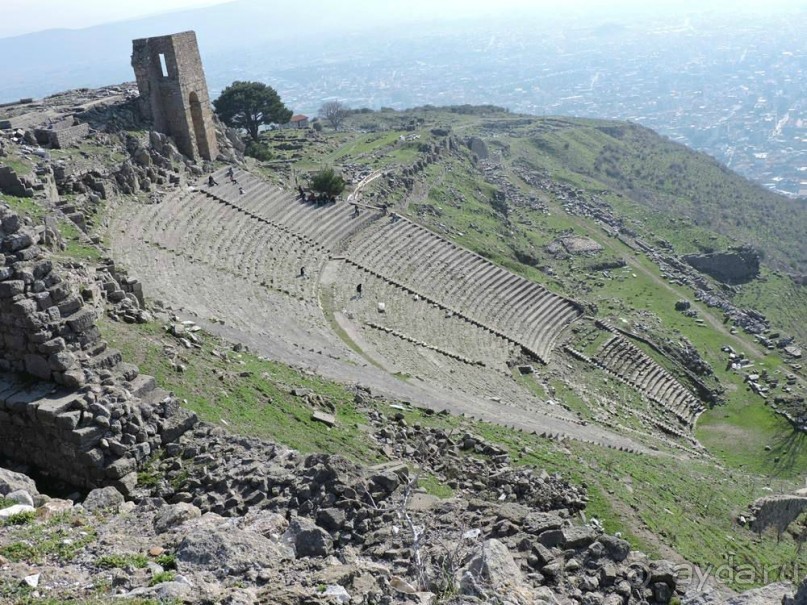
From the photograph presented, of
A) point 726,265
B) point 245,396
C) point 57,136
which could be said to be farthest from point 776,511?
point 726,265

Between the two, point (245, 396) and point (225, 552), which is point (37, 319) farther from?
point (225, 552)

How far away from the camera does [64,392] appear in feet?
39.6

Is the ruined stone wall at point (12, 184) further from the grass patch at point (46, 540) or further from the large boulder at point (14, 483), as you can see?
the grass patch at point (46, 540)

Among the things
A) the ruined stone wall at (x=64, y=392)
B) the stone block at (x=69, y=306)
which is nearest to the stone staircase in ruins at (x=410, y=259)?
the stone block at (x=69, y=306)

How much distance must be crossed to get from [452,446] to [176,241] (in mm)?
16060

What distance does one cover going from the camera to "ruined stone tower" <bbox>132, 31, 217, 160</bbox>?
35188 mm

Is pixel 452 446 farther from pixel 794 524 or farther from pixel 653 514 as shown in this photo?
pixel 794 524

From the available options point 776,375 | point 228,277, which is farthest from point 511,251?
point 228,277

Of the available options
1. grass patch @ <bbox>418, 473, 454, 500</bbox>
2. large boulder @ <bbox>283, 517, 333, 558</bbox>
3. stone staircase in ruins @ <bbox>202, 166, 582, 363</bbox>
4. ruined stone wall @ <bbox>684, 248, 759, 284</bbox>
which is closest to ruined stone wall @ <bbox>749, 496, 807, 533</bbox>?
grass patch @ <bbox>418, 473, 454, 500</bbox>

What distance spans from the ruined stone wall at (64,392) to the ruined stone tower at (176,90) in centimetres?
2464

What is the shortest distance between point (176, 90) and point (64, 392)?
27.0m

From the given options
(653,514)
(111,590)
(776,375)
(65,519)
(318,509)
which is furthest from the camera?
(776,375)

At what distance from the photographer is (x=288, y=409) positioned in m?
15.5

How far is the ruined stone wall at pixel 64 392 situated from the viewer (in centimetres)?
1151
